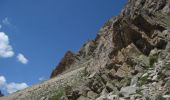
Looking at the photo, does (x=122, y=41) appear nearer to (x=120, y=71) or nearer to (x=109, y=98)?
(x=120, y=71)

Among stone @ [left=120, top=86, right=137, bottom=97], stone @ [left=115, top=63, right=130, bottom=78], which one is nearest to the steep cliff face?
stone @ [left=115, top=63, right=130, bottom=78]

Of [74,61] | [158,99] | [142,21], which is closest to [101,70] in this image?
[142,21]

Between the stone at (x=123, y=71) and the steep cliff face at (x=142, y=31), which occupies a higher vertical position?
the steep cliff face at (x=142, y=31)

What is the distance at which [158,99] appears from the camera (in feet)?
65.9

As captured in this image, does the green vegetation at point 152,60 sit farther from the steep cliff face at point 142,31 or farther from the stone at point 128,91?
the stone at point 128,91

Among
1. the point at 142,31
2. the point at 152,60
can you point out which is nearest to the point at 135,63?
the point at 152,60

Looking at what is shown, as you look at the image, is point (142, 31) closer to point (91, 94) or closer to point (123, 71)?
point (123, 71)

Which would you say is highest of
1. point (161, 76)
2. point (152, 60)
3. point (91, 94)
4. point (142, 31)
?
point (142, 31)

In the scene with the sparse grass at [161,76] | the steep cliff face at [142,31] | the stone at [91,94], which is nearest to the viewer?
the sparse grass at [161,76]

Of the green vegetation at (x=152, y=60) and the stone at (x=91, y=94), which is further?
the stone at (x=91, y=94)

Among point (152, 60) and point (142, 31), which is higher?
point (142, 31)

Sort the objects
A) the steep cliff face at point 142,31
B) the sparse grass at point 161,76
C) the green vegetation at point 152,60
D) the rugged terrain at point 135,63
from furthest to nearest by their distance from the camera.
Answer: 1. the steep cliff face at point 142,31
2. the green vegetation at point 152,60
3. the rugged terrain at point 135,63
4. the sparse grass at point 161,76

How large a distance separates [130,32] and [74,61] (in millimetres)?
79196

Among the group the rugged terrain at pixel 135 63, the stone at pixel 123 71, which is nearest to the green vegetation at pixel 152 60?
the rugged terrain at pixel 135 63
